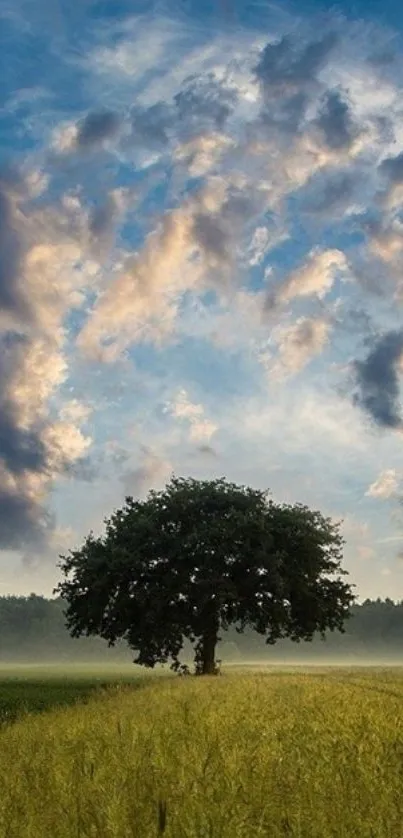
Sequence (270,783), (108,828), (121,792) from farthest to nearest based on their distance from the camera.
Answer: (270,783) → (121,792) → (108,828)

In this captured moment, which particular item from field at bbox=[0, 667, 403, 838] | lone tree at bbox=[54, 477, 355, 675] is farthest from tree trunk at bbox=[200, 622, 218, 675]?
field at bbox=[0, 667, 403, 838]

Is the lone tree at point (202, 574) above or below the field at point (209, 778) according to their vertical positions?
above

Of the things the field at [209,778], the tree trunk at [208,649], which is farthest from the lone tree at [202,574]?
the field at [209,778]

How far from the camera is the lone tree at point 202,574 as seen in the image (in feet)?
160

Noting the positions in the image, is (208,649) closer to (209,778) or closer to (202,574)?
(202,574)

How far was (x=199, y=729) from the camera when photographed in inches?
484

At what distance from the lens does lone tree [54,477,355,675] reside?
160 feet

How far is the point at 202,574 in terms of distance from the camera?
160 feet

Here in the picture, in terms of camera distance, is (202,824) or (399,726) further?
(399,726)

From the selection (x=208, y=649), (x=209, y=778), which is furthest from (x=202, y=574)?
(x=209, y=778)

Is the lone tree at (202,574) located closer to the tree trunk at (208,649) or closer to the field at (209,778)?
the tree trunk at (208,649)

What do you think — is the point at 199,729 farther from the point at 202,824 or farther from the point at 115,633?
the point at 115,633

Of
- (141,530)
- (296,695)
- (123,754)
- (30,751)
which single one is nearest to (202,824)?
(123,754)

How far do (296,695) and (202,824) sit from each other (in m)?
15.2
